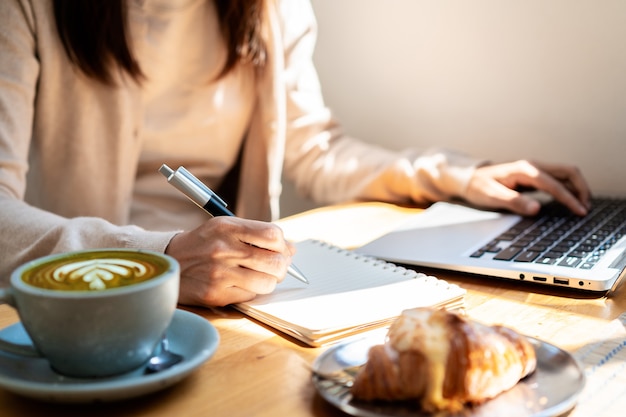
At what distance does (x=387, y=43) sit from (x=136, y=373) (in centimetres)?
116

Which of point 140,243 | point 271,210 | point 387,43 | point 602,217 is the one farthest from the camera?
point 387,43

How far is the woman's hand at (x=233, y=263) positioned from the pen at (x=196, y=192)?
40 millimetres

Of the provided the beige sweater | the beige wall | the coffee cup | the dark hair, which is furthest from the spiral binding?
the beige wall

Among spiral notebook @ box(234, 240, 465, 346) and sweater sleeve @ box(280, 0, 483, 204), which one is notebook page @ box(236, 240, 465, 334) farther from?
sweater sleeve @ box(280, 0, 483, 204)

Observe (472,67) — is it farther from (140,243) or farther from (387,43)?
(140,243)

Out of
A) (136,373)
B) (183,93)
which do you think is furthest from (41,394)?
(183,93)

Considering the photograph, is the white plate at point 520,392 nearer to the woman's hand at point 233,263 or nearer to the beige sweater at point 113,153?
the woman's hand at point 233,263

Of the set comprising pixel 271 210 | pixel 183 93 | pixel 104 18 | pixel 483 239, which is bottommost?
pixel 271 210

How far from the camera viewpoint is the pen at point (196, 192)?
30.1 inches

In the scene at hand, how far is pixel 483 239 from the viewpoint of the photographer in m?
0.97

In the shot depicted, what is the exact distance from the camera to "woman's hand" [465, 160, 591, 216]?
1.11 meters

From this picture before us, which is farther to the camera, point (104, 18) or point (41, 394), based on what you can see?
point (104, 18)

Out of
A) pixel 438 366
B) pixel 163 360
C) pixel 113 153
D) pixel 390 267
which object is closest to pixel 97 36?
pixel 113 153

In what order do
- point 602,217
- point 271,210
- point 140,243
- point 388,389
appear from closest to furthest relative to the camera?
1. point 388,389
2. point 140,243
3. point 602,217
4. point 271,210
